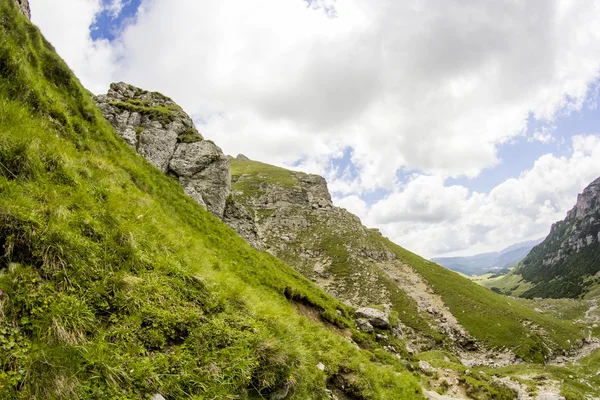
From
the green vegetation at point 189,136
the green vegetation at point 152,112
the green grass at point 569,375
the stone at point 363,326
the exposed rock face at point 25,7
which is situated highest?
the green vegetation at point 152,112

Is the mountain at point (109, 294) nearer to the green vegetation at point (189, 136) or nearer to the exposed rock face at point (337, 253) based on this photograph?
the exposed rock face at point (337, 253)

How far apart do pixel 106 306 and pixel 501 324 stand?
117537mm

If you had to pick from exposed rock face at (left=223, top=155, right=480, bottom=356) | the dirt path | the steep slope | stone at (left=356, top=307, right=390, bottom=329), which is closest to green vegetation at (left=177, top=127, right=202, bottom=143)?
exposed rock face at (left=223, top=155, right=480, bottom=356)

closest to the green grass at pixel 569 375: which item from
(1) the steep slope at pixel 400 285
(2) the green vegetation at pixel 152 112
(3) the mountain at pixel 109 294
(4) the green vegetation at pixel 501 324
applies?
(4) the green vegetation at pixel 501 324

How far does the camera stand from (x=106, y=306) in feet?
22.2

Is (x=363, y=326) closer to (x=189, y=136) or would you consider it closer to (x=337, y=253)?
(x=189, y=136)

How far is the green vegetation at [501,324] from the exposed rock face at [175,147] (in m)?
84.3

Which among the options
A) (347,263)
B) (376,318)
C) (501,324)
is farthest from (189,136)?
(501,324)

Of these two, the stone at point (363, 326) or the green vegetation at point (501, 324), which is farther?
the green vegetation at point (501, 324)

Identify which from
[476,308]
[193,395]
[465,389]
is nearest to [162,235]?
[193,395]

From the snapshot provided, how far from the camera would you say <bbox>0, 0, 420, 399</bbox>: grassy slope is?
5.47 metres

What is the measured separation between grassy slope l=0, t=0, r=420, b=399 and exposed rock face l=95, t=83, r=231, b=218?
5019 cm

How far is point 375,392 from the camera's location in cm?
1140

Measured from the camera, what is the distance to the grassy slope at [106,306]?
17.9ft
